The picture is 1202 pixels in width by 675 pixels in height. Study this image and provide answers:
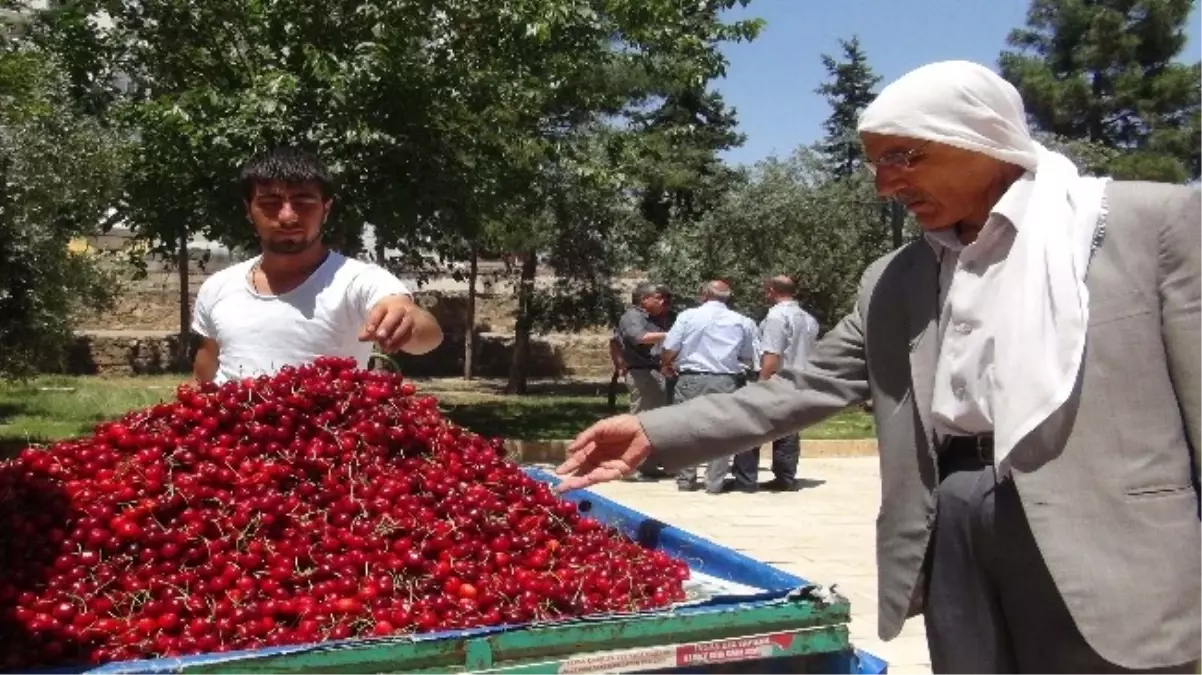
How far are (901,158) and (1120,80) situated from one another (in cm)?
3219

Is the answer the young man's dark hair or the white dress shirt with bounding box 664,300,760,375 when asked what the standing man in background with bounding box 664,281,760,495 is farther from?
the young man's dark hair

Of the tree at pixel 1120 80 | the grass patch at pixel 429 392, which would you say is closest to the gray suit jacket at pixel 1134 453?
the grass patch at pixel 429 392

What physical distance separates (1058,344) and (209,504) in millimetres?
1725

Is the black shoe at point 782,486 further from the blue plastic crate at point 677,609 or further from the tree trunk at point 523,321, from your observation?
the tree trunk at point 523,321

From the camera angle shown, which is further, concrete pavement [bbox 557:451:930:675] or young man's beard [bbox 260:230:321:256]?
concrete pavement [bbox 557:451:930:675]

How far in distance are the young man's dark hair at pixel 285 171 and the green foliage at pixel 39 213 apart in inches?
331

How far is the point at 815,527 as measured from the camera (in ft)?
31.1

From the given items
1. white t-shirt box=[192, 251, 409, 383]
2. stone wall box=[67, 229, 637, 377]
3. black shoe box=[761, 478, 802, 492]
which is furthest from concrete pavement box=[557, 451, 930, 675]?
stone wall box=[67, 229, 637, 377]

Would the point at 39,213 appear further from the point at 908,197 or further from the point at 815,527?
the point at 908,197

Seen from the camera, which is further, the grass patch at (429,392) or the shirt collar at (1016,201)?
the grass patch at (429,392)

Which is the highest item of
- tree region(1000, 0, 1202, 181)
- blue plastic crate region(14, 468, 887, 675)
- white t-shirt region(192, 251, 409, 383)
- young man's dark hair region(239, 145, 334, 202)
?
tree region(1000, 0, 1202, 181)

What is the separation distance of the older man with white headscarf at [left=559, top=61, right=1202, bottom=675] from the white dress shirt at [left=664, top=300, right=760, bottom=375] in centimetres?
812

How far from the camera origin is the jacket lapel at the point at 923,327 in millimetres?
2500

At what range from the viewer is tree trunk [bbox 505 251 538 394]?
20891 mm
